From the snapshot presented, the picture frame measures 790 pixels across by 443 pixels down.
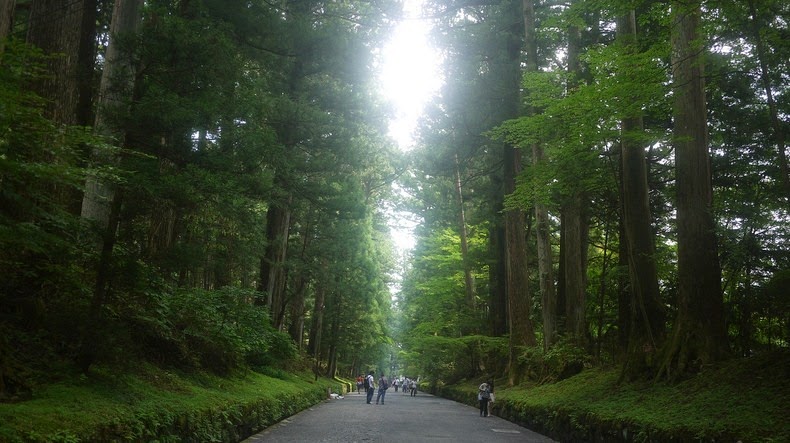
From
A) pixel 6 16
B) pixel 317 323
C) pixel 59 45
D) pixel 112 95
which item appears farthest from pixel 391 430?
pixel 317 323

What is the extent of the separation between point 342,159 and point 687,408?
40.0ft

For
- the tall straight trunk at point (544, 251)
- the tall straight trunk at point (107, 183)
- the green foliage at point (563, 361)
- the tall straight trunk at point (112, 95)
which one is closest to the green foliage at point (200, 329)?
the tall straight trunk at point (107, 183)

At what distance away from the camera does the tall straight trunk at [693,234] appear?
31.2 ft

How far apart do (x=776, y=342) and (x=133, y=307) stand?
13.6m

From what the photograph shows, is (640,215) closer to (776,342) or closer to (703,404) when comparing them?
(776,342)

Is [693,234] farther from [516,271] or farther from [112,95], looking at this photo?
[112,95]

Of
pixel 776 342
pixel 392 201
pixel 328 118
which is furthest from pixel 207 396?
pixel 392 201

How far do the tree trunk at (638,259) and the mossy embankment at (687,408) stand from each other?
0.69 m

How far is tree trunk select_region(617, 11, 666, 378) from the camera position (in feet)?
36.6

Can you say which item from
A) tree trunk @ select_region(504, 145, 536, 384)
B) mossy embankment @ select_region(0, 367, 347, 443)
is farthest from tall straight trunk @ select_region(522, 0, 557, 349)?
mossy embankment @ select_region(0, 367, 347, 443)

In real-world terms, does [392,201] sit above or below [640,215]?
above

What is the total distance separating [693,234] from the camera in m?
10.2

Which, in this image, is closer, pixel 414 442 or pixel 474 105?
pixel 414 442

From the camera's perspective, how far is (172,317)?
1109 cm
